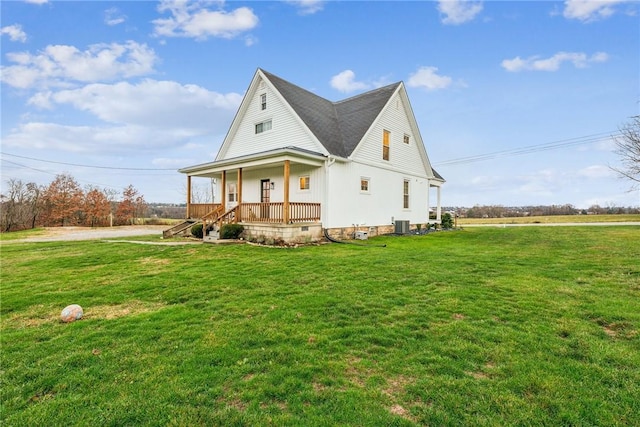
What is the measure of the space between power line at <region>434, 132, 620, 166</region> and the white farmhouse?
16272 mm

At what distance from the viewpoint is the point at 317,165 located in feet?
44.0

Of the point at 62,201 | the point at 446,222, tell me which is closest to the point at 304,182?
the point at 446,222

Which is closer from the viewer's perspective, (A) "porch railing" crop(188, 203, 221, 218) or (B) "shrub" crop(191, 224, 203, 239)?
(B) "shrub" crop(191, 224, 203, 239)

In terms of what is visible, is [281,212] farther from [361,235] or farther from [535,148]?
[535,148]

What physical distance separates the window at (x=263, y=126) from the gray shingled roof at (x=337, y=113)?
1.82 m

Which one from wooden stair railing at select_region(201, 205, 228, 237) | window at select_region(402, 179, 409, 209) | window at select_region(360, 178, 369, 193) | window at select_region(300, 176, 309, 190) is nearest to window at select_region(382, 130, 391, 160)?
window at select_region(360, 178, 369, 193)

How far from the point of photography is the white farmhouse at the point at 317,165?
13.3 m

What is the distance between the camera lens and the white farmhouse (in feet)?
43.6

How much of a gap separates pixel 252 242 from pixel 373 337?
32.9 ft

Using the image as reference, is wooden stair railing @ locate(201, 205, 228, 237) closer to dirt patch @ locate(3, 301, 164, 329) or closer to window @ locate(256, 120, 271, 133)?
window @ locate(256, 120, 271, 133)

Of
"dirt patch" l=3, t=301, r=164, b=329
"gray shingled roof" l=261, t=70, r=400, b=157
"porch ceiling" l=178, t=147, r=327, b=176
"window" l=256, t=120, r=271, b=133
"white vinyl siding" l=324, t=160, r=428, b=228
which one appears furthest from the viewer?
"window" l=256, t=120, r=271, b=133

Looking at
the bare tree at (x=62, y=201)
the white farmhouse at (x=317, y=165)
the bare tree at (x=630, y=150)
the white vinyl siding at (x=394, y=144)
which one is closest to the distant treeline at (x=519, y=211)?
the bare tree at (x=630, y=150)

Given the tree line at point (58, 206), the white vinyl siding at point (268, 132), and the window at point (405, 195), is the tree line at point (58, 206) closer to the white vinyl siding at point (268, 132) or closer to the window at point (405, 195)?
the white vinyl siding at point (268, 132)

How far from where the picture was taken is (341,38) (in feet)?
57.3
